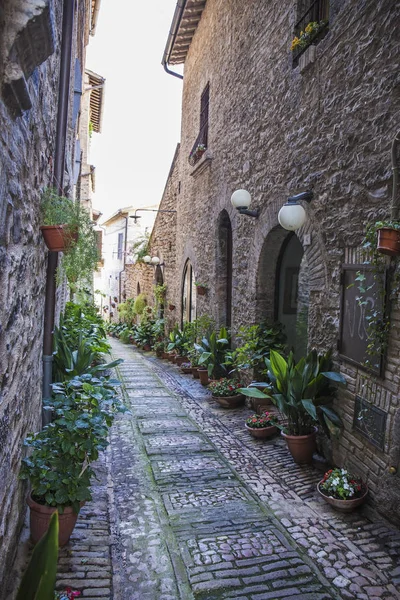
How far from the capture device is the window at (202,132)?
965 centimetres

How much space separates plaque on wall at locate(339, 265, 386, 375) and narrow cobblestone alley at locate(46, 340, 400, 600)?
1187 mm

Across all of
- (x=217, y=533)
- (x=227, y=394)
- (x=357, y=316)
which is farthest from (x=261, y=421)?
(x=217, y=533)

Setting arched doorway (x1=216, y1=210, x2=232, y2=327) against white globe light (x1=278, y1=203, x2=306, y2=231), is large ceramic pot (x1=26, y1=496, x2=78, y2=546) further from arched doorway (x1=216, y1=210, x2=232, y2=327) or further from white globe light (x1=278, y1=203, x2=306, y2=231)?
arched doorway (x1=216, y1=210, x2=232, y2=327)

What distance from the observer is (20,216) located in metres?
2.37

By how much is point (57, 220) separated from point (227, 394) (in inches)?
159

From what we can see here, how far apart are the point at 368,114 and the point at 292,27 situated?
7.91 feet

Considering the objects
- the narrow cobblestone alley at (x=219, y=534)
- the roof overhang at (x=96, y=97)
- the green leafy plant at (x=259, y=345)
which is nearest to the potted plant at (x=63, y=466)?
the narrow cobblestone alley at (x=219, y=534)

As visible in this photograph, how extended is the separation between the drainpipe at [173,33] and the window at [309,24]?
547cm

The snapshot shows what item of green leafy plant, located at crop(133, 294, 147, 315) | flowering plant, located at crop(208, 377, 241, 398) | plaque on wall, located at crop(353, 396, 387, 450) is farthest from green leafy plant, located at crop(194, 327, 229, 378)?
green leafy plant, located at crop(133, 294, 147, 315)

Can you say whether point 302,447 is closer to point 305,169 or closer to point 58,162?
point 305,169

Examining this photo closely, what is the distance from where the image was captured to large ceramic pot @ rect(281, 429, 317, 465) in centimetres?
429

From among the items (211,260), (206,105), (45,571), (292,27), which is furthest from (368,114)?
(206,105)

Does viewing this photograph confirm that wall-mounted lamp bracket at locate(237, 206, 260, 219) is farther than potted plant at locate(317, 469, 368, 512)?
Yes

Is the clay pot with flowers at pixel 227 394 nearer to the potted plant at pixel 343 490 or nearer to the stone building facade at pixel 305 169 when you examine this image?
the stone building facade at pixel 305 169
